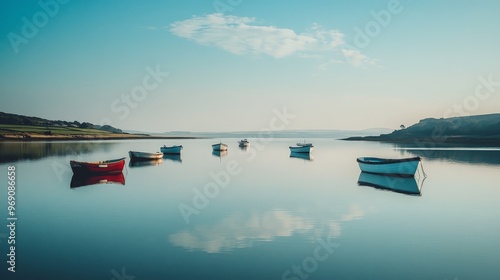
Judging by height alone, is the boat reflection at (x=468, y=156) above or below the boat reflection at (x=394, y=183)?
above

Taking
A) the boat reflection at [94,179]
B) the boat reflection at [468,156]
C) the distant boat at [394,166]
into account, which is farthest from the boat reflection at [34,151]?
the boat reflection at [468,156]

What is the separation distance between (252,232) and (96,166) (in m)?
23.9

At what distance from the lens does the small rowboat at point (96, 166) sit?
32.7m

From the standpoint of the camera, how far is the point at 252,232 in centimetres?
1491

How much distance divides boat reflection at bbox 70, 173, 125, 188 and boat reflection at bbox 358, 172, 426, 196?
22.1 m

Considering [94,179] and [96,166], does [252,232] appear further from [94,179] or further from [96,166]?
[96,166]

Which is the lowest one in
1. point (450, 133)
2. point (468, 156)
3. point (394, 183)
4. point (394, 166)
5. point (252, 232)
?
point (394, 183)

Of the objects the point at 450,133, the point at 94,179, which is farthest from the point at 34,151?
the point at 450,133

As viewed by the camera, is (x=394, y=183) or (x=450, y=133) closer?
(x=394, y=183)

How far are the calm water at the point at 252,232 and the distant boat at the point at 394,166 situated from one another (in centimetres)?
532

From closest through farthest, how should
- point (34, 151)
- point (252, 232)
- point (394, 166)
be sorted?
point (252, 232) < point (394, 166) < point (34, 151)

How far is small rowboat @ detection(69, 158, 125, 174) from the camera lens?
3266cm

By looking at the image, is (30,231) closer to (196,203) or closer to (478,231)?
(196,203)

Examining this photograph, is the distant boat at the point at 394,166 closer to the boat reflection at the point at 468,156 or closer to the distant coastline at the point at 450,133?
the boat reflection at the point at 468,156
